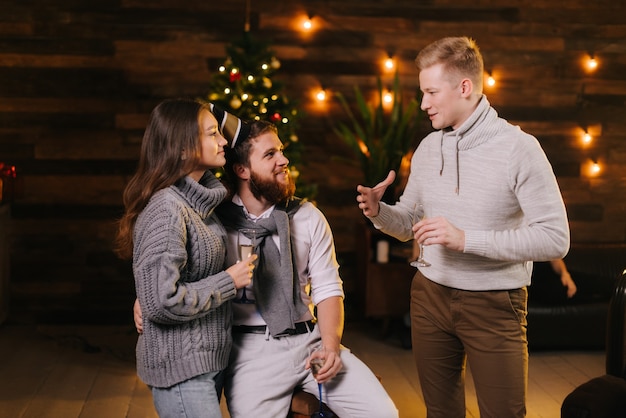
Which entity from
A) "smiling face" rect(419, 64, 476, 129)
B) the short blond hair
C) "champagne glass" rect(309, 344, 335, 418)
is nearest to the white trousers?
"champagne glass" rect(309, 344, 335, 418)

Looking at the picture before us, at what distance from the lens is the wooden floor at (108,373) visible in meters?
3.94

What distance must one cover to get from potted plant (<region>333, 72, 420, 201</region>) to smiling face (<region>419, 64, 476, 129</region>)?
8.82 ft

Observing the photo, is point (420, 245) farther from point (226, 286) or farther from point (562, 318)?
point (562, 318)

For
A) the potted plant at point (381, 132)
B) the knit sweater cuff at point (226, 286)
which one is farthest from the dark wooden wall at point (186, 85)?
the knit sweater cuff at point (226, 286)

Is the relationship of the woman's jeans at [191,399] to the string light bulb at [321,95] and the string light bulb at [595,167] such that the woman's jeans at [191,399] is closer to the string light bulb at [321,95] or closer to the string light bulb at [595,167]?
the string light bulb at [321,95]

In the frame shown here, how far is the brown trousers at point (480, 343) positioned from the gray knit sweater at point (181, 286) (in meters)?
0.66

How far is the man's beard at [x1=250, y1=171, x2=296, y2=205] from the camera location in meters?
2.65

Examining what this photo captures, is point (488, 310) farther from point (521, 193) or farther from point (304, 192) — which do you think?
point (304, 192)

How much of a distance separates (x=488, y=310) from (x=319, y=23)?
361cm

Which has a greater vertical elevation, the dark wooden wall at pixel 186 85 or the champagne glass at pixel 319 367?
the dark wooden wall at pixel 186 85

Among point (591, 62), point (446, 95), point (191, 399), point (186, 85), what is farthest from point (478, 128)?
point (591, 62)

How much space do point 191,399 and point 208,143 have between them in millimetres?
766

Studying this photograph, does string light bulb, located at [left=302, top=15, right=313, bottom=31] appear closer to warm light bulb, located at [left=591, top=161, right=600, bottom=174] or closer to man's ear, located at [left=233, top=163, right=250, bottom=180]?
warm light bulb, located at [left=591, top=161, right=600, bottom=174]

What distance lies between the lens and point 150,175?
7.77 feet
